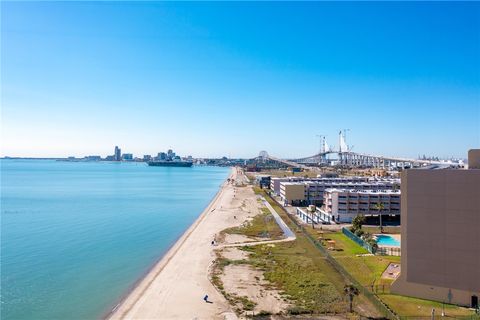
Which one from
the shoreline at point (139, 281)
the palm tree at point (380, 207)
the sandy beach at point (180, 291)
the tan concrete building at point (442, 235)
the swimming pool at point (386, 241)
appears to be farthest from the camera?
the palm tree at point (380, 207)

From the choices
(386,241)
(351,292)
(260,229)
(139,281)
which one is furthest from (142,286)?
(386,241)

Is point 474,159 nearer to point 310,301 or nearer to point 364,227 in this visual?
point 310,301

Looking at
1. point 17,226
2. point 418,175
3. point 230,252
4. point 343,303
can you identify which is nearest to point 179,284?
point 230,252

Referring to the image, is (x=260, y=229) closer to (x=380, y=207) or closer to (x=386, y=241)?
(x=386, y=241)

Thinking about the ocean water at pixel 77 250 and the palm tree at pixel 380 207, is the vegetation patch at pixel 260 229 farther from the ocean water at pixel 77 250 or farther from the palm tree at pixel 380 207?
the palm tree at pixel 380 207

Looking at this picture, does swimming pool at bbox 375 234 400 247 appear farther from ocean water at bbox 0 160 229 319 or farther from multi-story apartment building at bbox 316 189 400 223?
ocean water at bbox 0 160 229 319

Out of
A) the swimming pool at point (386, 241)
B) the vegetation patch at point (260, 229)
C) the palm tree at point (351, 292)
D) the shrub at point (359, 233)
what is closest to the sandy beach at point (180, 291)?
the vegetation patch at point (260, 229)
